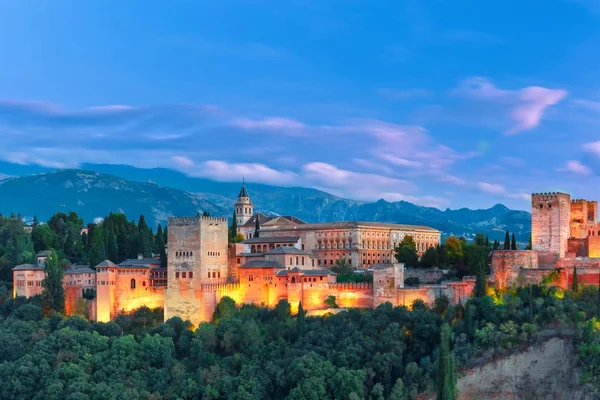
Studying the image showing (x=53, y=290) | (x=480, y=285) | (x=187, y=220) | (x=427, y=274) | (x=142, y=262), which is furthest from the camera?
(x=142, y=262)

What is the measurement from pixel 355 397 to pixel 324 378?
2.47 metres

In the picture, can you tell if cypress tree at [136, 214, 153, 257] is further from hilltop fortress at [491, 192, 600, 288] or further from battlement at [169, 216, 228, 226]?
hilltop fortress at [491, 192, 600, 288]

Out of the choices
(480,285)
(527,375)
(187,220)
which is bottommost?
(527,375)

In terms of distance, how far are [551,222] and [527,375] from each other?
12.2 meters

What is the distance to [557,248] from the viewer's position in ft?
175

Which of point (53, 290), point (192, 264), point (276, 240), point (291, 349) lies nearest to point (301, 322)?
point (291, 349)

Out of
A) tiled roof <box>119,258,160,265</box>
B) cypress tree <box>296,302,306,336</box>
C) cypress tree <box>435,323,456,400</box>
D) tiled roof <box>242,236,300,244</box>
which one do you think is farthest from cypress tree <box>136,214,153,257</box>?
cypress tree <box>435,323,456,400</box>

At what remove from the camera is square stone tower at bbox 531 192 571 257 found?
5338 cm

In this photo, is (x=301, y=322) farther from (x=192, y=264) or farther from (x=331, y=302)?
(x=192, y=264)

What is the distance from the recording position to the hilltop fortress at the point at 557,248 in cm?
5003

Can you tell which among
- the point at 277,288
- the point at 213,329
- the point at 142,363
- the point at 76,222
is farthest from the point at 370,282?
the point at 76,222

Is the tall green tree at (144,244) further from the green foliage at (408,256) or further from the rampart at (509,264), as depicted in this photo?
the rampart at (509,264)

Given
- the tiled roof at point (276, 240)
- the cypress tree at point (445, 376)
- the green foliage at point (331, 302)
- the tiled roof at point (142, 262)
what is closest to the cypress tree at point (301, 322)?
the green foliage at point (331, 302)

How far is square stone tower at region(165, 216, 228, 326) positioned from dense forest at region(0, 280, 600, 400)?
153cm
